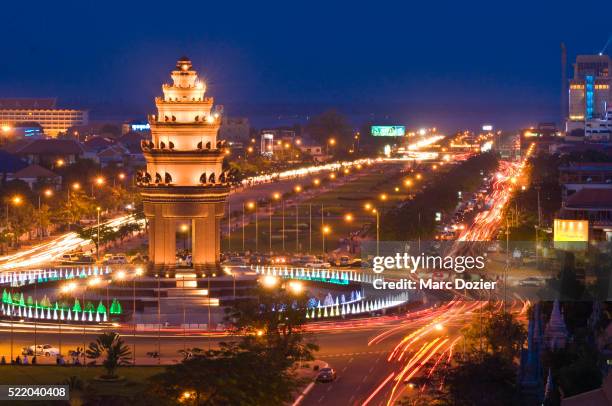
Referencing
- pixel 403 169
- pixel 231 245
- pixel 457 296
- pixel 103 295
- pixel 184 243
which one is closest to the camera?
pixel 103 295

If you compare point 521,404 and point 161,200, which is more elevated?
point 161,200

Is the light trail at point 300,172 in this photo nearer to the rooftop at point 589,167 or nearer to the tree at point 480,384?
the rooftop at point 589,167

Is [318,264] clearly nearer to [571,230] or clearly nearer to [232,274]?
[232,274]

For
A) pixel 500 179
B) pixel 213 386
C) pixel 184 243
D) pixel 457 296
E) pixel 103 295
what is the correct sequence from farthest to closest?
pixel 500 179 < pixel 184 243 < pixel 457 296 < pixel 103 295 < pixel 213 386

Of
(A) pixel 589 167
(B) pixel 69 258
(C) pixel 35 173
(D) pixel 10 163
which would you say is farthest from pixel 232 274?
(D) pixel 10 163

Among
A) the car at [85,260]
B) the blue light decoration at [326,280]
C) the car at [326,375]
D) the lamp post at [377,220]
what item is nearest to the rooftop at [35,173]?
the lamp post at [377,220]

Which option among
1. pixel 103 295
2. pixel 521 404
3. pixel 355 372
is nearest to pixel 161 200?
pixel 103 295

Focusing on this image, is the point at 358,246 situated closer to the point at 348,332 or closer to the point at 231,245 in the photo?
the point at 231,245

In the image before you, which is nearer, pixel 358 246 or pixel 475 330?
pixel 475 330
